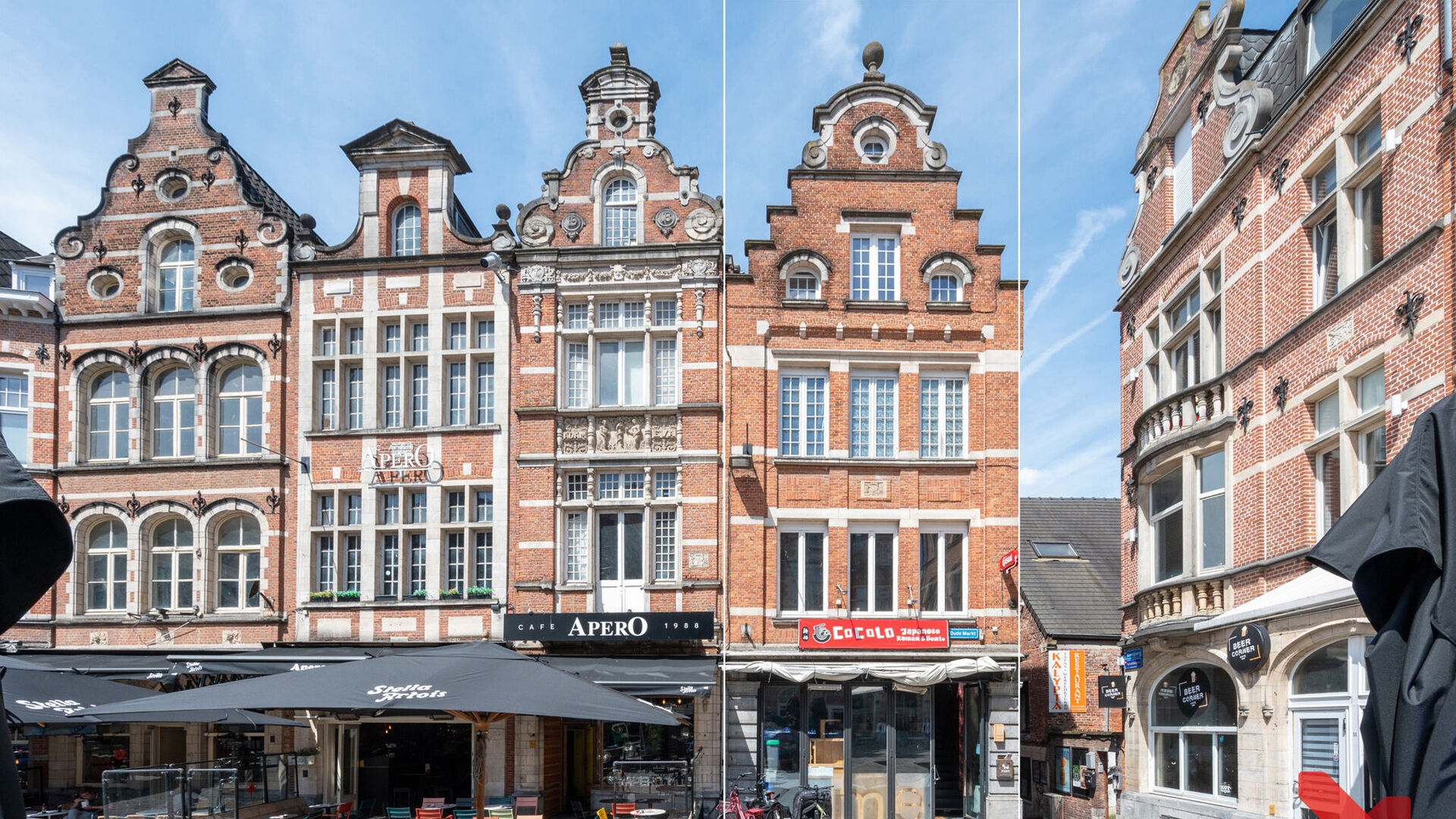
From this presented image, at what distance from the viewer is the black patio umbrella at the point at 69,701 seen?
1300 centimetres

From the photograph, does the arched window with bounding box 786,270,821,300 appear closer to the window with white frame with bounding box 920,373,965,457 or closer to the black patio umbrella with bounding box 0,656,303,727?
the window with white frame with bounding box 920,373,965,457

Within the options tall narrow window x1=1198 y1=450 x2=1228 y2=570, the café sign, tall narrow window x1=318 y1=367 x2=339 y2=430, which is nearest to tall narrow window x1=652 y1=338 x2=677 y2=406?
the café sign

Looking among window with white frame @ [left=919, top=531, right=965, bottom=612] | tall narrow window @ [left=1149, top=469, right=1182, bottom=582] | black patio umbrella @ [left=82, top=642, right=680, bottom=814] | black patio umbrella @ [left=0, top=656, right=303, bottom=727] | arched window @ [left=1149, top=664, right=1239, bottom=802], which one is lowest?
arched window @ [left=1149, top=664, right=1239, bottom=802]

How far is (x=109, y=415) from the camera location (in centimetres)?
2138

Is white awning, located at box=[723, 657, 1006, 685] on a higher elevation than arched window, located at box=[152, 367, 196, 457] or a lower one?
lower

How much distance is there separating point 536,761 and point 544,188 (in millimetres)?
10185

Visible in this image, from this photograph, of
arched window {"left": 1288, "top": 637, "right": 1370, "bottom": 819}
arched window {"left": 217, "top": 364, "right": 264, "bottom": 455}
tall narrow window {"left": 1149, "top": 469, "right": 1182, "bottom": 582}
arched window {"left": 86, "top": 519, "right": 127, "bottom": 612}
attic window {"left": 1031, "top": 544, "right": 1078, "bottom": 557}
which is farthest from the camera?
attic window {"left": 1031, "top": 544, "right": 1078, "bottom": 557}

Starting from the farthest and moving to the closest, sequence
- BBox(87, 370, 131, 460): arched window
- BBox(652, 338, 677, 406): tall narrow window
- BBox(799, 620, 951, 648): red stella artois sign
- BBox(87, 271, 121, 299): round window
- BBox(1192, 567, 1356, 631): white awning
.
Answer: BBox(87, 271, 121, 299): round window → BBox(87, 370, 131, 460): arched window → BBox(652, 338, 677, 406): tall narrow window → BBox(799, 620, 951, 648): red stella artois sign → BBox(1192, 567, 1356, 631): white awning

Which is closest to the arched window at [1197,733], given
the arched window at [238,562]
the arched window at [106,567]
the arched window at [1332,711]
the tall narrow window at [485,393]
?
the arched window at [1332,711]

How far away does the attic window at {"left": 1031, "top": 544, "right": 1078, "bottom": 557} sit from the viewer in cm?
2536

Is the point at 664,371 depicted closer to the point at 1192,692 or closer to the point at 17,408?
the point at 1192,692

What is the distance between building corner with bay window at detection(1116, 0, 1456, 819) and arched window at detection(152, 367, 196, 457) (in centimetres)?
1708

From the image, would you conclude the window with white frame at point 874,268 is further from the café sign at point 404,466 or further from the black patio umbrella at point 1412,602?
the black patio umbrella at point 1412,602

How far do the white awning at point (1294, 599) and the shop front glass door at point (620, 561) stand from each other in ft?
30.8
